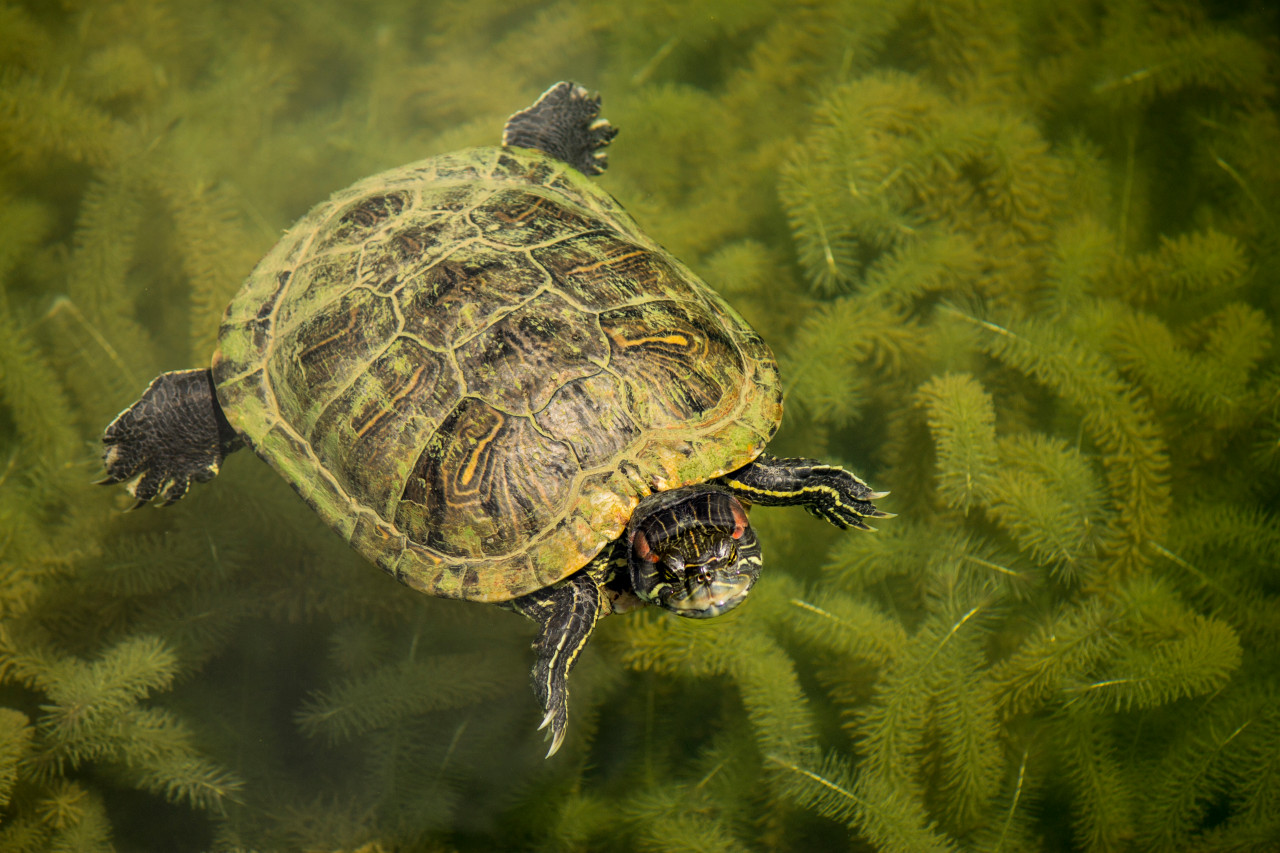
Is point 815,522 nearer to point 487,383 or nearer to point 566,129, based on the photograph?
point 487,383

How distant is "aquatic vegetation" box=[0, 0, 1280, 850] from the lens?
304 centimetres

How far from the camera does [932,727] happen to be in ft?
10.00

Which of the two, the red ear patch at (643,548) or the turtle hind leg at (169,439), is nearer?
the red ear patch at (643,548)

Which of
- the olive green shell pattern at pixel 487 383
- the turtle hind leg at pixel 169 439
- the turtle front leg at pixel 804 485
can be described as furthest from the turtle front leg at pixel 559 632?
the turtle hind leg at pixel 169 439

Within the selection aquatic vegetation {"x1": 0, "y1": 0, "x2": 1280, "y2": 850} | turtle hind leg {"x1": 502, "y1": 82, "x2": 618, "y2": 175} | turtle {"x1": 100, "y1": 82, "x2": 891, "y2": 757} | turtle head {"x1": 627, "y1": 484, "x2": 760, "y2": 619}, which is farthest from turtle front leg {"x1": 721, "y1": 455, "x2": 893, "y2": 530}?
turtle hind leg {"x1": 502, "y1": 82, "x2": 618, "y2": 175}

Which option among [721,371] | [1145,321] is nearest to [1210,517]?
[1145,321]

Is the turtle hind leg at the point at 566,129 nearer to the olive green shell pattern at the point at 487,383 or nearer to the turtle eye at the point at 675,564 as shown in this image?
the olive green shell pattern at the point at 487,383

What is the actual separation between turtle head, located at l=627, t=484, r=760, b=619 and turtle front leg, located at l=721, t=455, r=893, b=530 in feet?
1.03

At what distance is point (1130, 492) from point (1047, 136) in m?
2.04

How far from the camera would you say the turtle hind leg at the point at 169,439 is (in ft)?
10.1

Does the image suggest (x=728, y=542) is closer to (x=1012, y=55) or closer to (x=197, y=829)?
(x=197, y=829)

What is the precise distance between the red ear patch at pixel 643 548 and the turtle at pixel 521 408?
0.03 metres

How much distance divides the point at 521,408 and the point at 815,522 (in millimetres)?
1785

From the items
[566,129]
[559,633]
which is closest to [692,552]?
[559,633]
